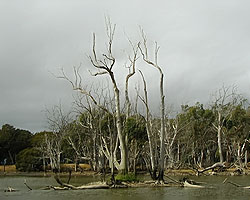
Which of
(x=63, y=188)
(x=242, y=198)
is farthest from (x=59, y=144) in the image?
(x=242, y=198)

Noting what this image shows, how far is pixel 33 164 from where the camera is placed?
211 ft

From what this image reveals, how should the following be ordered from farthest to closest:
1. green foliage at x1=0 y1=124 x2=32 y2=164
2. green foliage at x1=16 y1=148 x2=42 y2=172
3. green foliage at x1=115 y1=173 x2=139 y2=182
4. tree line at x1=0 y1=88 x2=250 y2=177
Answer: green foliage at x1=0 y1=124 x2=32 y2=164
green foliage at x1=16 y1=148 x2=42 y2=172
tree line at x1=0 y1=88 x2=250 y2=177
green foliage at x1=115 y1=173 x2=139 y2=182

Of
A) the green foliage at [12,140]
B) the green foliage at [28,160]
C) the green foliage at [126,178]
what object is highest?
the green foliage at [12,140]

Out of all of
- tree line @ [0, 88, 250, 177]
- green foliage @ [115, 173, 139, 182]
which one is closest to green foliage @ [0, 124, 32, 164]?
tree line @ [0, 88, 250, 177]

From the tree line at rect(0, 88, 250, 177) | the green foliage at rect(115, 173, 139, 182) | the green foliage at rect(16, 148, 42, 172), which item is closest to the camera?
the green foliage at rect(115, 173, 139, 182)

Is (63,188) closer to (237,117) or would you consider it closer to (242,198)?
(242,198)

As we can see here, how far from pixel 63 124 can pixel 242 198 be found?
4369cm

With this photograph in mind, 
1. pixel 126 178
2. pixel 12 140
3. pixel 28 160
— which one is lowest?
pixel 126 178

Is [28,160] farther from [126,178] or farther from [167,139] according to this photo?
[126,178]

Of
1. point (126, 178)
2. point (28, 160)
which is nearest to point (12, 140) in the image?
point (28, 160)

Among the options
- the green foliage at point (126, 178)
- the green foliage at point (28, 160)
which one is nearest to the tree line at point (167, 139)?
the green foliage at point (28, 160)

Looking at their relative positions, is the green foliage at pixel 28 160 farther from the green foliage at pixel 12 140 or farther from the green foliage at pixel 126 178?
the green foliage at pixel 126 178

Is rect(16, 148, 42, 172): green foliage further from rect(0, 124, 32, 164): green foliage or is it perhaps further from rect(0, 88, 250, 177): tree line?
rect(0, 124, 32, 164): green foliage

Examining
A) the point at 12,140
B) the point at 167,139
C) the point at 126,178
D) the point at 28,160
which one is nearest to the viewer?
the point at 126,178
